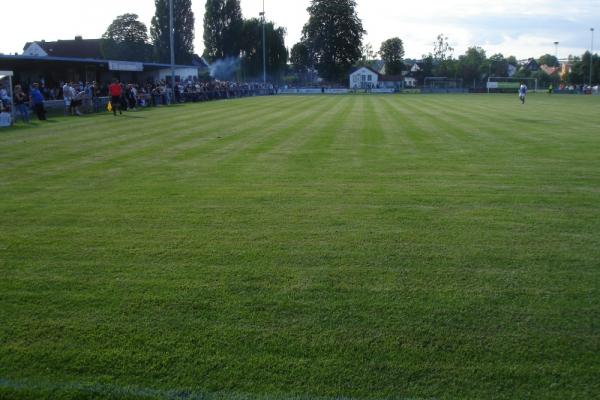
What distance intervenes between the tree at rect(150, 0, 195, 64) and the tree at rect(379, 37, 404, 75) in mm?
52669

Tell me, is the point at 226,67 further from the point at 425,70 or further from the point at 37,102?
the point at 37,102

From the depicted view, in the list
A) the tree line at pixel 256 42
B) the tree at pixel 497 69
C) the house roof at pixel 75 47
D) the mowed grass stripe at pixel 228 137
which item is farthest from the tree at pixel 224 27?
the mowed grass stripe at pixel 228 137

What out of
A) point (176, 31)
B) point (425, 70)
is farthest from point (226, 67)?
point (425, 70)

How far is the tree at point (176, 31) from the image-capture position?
95.2 meters

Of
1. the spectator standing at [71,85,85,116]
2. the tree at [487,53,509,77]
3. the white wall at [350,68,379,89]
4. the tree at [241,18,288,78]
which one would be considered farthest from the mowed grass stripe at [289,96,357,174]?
the tree at [487,53,509,77]

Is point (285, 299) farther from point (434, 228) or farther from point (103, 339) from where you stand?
point (434, 228)

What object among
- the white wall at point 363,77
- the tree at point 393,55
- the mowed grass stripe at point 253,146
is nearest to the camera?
the mowed grass stripe at point 253,146

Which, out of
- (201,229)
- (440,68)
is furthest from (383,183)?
(440,68)

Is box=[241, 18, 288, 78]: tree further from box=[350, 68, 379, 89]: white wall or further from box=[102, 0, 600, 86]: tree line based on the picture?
box=[350, 68, 379, 89]: white wall

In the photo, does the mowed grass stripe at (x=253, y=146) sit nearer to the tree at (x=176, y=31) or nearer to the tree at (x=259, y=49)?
the tree at (x=259, y=49)

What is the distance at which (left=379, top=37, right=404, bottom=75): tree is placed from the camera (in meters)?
133

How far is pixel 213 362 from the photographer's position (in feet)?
12.8

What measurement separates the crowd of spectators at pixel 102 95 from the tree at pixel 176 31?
147 ft

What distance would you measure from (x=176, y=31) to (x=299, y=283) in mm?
101477
